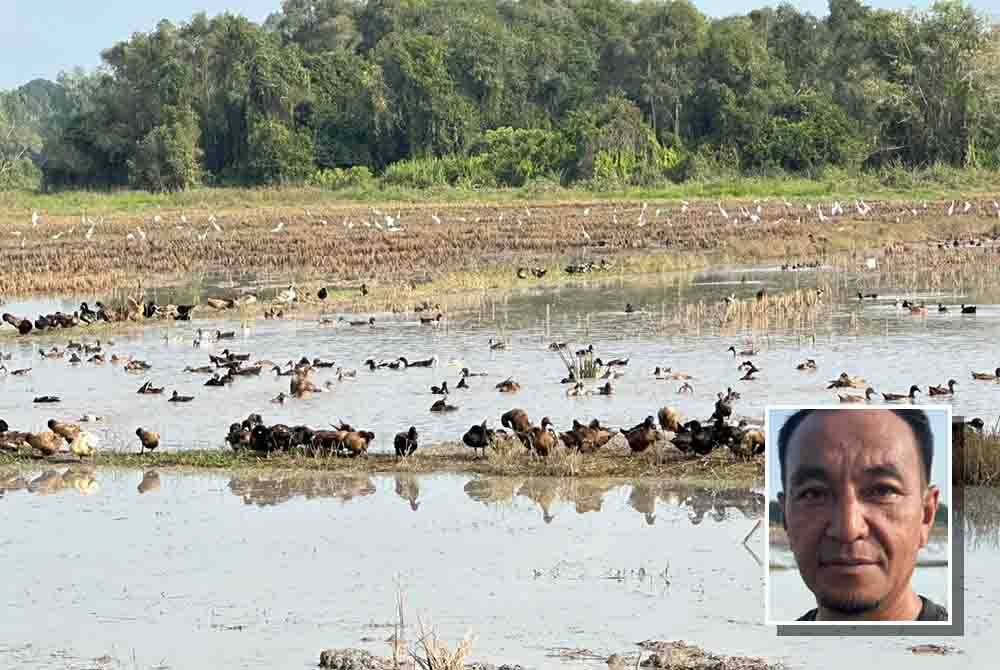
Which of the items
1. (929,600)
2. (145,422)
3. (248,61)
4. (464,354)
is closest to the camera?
(929,600)

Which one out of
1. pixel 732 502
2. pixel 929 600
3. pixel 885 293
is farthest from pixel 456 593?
pixel 885 293

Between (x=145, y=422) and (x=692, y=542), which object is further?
(x=145, y=422)

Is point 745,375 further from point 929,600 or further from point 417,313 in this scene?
point 929,600

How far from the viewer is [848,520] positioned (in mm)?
5125

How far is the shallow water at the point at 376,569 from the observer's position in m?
9.92

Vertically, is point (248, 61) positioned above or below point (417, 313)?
above

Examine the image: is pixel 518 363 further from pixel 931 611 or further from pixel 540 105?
pixel 540 105

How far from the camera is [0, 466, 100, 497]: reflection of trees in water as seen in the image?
14.9 m

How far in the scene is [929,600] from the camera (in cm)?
555

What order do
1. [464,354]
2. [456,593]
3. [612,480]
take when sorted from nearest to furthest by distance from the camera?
[456,593], [612,480], [464,354]

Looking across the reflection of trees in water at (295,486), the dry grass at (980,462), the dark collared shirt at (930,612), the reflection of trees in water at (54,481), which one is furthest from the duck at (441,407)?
the dark collared shirt at (930,612)

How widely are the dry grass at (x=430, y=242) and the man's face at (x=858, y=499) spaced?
2723cm

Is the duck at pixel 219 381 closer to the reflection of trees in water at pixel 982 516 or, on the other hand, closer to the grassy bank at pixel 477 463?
the grassy bank at pixel 477 463

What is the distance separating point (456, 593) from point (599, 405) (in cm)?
768
